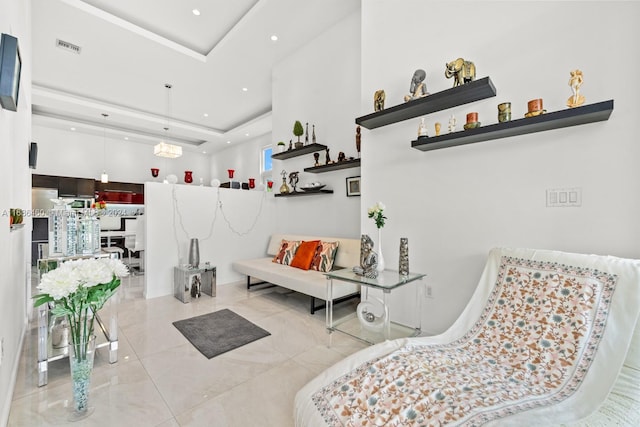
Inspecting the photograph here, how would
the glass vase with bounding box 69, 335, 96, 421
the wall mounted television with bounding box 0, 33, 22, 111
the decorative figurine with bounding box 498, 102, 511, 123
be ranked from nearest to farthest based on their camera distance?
1. the wall mounted television with bounding box 0, 33, 22, 111
2. the glass vase with bounding box 69, 335, 96, 421
3. the decorative figurine with bounding box 498, 102, 511, 123

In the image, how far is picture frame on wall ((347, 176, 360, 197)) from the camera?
3.64 meters

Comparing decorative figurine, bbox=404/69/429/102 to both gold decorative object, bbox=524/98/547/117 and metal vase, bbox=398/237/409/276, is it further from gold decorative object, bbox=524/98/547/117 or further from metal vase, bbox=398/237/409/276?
metal vase, bbox=398/237/409/276

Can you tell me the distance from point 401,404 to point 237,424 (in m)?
0.95

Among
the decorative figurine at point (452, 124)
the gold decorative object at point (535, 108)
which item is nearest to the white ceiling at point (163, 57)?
the decorative figurine at point (452, 124)

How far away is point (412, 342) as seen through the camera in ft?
5.52

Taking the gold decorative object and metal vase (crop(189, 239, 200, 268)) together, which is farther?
metal vase (crop(189, 239, 200, 268))

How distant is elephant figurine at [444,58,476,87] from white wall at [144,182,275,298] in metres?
3.59

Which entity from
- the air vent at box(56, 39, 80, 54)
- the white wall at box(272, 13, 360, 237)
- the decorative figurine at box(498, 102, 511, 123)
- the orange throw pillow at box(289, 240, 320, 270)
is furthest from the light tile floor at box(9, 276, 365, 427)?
the air vent at box(56, 39, 80, 54)

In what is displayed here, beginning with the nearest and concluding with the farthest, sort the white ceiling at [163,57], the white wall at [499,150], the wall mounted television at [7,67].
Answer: the wall mounted television at [7,67] < the white wall at [499,150] < the white ceiling at [163,57]

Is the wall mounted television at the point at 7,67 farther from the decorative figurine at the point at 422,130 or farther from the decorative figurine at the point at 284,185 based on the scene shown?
the decorative figurine at the point at 284,185

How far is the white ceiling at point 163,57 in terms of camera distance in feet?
11.4

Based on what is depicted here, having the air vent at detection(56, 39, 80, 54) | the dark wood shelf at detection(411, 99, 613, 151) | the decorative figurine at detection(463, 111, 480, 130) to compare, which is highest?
the air vent at detection(56, 39, 80, 54)

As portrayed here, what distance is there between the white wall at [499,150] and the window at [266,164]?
186 inches

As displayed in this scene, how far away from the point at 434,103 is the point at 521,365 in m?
1.89
